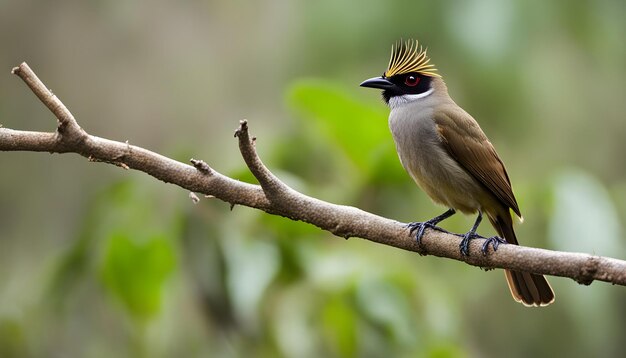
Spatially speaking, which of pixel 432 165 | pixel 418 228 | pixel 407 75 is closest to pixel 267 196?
pixel 418 228

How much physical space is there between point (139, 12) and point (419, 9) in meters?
1.77

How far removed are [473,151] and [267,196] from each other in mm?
1096

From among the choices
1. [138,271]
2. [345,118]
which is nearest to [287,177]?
[345,118]

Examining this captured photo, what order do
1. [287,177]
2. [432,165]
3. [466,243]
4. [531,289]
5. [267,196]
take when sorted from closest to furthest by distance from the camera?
[267,196], [466,243], [531,289], [432,165], [287,177]

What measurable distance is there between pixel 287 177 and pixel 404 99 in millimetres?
551

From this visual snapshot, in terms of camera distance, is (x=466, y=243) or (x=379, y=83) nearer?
(x=466, y=243)

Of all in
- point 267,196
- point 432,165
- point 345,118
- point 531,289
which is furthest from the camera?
point 345,118

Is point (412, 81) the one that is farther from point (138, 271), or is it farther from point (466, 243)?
point (138, 271)

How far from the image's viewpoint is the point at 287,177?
3934mm

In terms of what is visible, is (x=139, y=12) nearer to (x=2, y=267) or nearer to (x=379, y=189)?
(x=2, y=267)

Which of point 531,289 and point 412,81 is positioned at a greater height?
point 412,81

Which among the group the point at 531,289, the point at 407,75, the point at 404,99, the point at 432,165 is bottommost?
the point at 531,289

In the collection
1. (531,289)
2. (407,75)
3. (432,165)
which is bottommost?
(531,289)

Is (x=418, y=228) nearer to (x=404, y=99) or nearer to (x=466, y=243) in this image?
(x=466, y=243)
